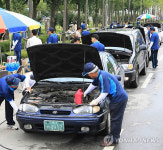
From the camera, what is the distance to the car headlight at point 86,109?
19.0 feet

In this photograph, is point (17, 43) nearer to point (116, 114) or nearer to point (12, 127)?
point (12, 127)

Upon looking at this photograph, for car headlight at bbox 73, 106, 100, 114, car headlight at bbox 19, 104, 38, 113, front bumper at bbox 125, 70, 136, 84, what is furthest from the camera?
front bumper at bbox 125, 70, 136, 84

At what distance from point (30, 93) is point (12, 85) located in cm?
53

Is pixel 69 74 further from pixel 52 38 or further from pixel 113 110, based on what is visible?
pixel 52 38

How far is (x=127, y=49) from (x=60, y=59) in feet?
15.4

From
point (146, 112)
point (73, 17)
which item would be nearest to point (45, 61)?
point (146, 112)

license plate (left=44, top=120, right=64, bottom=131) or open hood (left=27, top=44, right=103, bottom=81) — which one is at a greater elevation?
open hood (left=27, top=44, right=103, bottom=81)

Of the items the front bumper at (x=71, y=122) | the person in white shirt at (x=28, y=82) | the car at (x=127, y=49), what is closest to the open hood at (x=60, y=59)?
the person in white shirt at (x=28, y=82)

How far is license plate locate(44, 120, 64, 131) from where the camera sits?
18.7 ft

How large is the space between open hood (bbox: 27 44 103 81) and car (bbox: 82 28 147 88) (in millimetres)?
3580

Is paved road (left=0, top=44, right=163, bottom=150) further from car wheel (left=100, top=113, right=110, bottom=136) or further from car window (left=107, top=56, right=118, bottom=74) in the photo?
car window (left=107, top=56, right=118, bottom=74)

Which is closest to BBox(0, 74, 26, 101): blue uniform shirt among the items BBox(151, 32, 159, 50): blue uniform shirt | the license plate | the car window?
the license plate

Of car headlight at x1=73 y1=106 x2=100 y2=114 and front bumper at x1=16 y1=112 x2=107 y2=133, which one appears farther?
car headlight at x1=73 y1=106 x2=100 y2=114

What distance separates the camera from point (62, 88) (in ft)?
22.7
